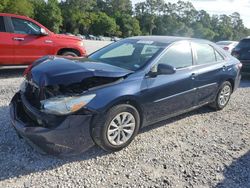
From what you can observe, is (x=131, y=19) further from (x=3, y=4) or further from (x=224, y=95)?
(x=224, y=95)

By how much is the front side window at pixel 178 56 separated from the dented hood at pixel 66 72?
2.61ft

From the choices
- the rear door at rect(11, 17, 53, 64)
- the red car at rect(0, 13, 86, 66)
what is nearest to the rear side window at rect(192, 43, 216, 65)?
the red car at rect(0, 13, 86, 66)

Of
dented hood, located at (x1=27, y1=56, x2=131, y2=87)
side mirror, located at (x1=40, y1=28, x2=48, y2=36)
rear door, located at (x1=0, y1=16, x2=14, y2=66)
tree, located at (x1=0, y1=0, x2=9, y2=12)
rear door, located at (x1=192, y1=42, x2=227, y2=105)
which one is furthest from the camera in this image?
tree, located at (x1=0, y1=0, x2=9, y2=12)

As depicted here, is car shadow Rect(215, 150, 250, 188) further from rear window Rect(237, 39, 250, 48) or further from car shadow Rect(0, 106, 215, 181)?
rear window Rect(237, 39, 250, 48)

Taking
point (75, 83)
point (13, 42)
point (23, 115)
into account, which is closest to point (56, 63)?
point (75, 83)

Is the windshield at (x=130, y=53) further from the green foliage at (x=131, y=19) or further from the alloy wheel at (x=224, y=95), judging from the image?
the green foliage at (x=131, y=19)

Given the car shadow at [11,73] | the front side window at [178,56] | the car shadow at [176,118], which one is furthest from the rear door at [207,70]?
the car shadow at [11,73]

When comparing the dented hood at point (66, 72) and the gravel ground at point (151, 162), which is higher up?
the dented hood at point (66, 72)

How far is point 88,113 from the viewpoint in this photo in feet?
11.5

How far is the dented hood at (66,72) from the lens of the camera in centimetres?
363

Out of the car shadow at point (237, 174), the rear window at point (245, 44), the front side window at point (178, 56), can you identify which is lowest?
the car shadow at point (237, 174)

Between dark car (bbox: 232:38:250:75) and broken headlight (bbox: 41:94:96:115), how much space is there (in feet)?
24.9

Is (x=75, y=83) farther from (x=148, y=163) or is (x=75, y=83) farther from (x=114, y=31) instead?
(x=114, y=31)

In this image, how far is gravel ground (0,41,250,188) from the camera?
10.9ft
